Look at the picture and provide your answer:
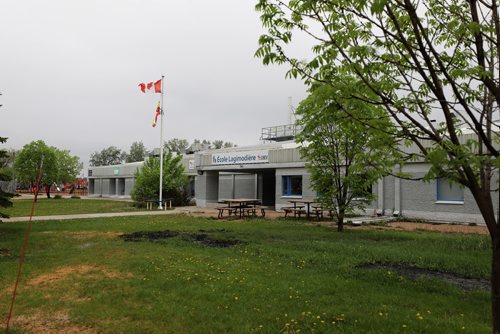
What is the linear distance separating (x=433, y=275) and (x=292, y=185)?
65.0 feet

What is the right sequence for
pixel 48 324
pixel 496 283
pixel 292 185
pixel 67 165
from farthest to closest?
pixel 67 165 → pixel 292 185 → pixel 48 324 → pixel 496 283

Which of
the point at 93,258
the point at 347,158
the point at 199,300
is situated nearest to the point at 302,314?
the point at 199,300

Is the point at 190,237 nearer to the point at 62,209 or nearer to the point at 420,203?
the point at 420,203

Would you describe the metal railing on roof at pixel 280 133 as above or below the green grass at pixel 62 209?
above

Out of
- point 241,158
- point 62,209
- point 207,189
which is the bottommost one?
point 62,209

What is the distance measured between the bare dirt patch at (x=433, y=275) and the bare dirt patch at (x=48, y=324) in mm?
5693

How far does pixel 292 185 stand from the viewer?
27.6 m

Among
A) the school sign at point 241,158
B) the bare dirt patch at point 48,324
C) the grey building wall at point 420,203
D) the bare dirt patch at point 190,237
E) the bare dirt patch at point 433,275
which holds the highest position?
the school sign at point 241,158

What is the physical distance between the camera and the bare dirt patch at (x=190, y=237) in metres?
11.9

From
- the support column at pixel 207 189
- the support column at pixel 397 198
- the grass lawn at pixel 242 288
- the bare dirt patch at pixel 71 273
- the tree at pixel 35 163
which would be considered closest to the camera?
the grass lawn at pixel 242 288

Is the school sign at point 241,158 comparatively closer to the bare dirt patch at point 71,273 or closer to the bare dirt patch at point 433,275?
the bare dirt patch at point 433,275

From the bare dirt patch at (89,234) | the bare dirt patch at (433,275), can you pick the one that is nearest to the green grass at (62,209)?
the bare dirt patch at (89,234)

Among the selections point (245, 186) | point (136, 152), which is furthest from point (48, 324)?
point (136, 152)

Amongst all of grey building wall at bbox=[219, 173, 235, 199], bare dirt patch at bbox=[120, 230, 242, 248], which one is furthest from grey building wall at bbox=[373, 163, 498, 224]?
grey building wall at bbox=[219, 173, 235, 199]
